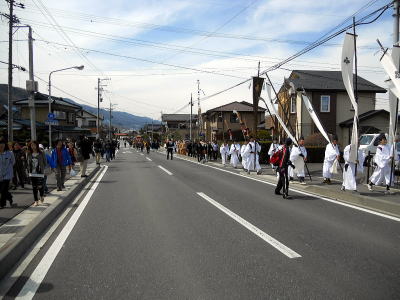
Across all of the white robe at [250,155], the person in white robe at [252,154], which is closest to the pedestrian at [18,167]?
the person in white robe at [252,154]

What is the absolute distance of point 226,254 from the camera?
16.5ft

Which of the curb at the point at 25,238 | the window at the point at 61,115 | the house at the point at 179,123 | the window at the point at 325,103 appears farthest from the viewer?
the house at the point at 179,123

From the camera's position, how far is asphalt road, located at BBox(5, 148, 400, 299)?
3867 mm

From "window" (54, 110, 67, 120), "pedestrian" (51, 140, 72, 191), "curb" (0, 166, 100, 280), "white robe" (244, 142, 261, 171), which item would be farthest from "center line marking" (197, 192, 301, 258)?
"window" (54, 110, 67, 120)

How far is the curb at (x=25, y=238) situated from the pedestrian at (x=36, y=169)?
478 mm

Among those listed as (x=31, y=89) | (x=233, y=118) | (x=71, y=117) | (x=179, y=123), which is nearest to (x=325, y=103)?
(x=233, y=118)

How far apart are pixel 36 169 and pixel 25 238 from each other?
336cm

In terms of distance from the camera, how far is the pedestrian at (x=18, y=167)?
1120 centimetres

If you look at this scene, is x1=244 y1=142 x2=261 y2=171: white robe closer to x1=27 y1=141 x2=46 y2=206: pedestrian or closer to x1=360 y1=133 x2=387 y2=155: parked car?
x1=360 y1=133 x2=387 y2=155: parked car

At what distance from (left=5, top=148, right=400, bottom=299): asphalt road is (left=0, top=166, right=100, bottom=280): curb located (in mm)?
316

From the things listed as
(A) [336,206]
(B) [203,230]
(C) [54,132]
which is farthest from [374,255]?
(C) [54,132]

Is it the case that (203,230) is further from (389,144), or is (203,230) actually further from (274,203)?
(389,144)

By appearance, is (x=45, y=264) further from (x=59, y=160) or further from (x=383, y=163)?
(x=383, y=163)

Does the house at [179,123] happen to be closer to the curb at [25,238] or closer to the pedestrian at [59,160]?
the pedestrian at [59,160]
